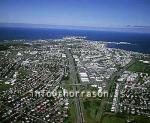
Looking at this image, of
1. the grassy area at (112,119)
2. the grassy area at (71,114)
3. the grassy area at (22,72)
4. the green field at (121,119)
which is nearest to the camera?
the grassy area at (71,114)

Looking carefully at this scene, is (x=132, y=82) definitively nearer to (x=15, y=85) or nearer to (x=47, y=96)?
(x=47, y=96)

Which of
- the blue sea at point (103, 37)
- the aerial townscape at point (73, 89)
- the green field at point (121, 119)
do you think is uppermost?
the blue sea at point (103, 37)

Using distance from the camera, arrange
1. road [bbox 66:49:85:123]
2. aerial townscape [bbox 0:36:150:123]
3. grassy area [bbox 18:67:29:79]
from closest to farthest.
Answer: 1. road [bbox 66:49:85:123]
2. aerial townscape [bbox 0:36:150:123]
3. grassy area [bbox 18:67:29:79]

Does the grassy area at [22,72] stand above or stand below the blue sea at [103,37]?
below

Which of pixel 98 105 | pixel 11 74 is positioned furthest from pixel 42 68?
pixel 98 105

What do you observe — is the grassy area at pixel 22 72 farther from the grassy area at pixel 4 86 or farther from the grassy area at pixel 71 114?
the grassy area at pixel 71 114

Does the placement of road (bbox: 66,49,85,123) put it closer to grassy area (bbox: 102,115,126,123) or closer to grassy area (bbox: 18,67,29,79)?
grassy area (bbox: 102,115,126,123)

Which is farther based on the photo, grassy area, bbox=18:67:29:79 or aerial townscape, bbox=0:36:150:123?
grassy area, bbox=18:67:29:79

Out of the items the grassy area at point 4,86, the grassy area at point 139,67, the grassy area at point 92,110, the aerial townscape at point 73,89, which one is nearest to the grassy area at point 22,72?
the aerial townscape at point 73,89

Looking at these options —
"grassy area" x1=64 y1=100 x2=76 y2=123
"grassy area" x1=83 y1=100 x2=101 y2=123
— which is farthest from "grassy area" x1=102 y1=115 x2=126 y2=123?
"grassy area" x1=64 y1=100 x2=76 y2=123
